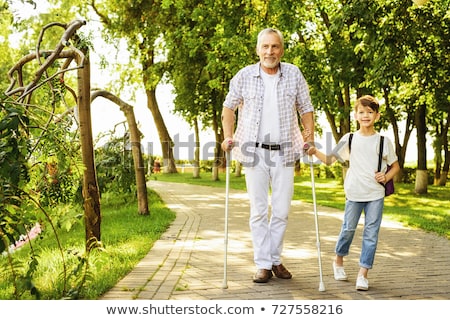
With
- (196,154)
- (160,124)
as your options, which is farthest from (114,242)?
(160,124)

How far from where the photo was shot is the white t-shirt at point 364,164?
481cm

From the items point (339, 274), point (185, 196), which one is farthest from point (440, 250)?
point (185, 196)

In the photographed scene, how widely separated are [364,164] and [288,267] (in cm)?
128

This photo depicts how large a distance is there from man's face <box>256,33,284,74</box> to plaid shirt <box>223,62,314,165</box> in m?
0.11

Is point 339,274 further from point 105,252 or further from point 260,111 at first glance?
point 105,252

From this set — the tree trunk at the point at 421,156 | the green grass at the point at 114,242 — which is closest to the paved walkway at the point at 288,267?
the green grass at the point at 114,242

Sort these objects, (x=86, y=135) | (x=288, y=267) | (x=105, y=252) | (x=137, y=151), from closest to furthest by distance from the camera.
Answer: (x=105, y=252)
(x=288, y=267)
(x=86, y=135)
(x=137, y=151)

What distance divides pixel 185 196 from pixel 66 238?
601cm

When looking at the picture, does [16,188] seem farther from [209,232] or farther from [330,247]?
[209,232]

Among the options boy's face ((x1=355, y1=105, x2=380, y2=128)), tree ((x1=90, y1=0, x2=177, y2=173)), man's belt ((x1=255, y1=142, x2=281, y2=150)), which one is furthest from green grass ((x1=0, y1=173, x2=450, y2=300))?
tree ((x1=90, y1=0, x2=177, y2=173))

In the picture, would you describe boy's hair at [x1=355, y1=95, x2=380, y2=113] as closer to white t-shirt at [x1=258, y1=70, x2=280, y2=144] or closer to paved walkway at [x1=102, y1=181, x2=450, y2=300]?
white t-shirt at [x1=258, y1=70, x2=280, y2=144]

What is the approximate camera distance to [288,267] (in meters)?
5.68

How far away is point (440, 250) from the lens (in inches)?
271

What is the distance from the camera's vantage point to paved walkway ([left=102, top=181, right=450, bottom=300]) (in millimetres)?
4570
